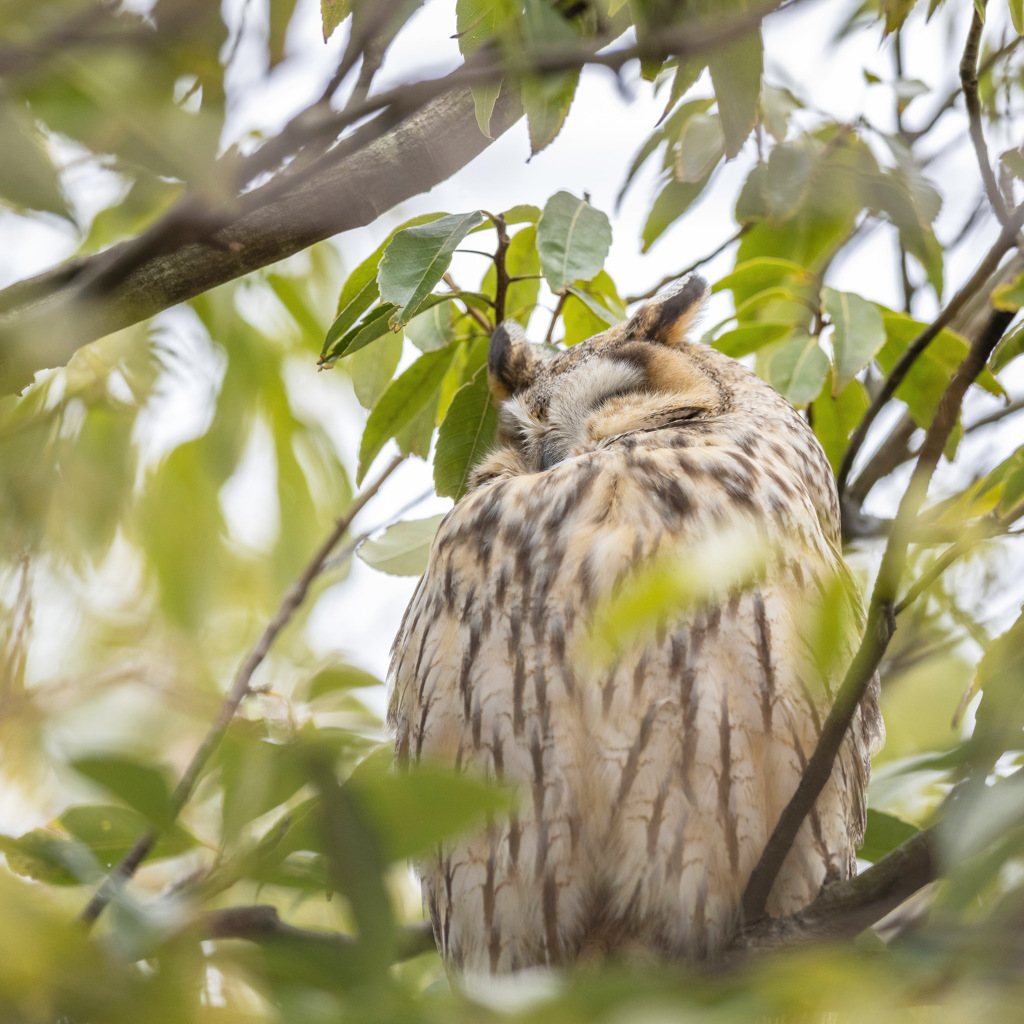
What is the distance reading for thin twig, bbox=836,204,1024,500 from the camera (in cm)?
120

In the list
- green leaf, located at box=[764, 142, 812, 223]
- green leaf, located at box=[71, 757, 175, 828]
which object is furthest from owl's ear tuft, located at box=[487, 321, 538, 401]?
green leaf, located at box=[71, 757, 175, 828]

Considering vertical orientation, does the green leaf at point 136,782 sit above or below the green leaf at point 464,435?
below

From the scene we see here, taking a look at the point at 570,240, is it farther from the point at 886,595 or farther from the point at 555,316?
the point at 886,595

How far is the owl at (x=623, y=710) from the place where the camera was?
1571 mm

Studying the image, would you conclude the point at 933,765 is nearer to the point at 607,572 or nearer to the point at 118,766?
the point at 607,572

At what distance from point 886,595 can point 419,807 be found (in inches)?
18.4

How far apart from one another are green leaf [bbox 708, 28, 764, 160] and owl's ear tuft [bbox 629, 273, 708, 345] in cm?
94

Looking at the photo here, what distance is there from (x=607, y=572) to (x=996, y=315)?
27.3 inches

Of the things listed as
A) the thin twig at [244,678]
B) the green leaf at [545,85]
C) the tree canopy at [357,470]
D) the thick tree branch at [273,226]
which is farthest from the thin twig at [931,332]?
the thin twig at [244,678]

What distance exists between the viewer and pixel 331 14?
130 cm

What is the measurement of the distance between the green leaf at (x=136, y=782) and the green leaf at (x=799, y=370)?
1447mm

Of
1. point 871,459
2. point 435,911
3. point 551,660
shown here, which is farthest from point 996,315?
point 871,459

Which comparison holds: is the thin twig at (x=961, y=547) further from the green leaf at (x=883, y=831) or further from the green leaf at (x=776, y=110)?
the green leaf at (x=776, y=110)

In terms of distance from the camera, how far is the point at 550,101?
4.16 ft
